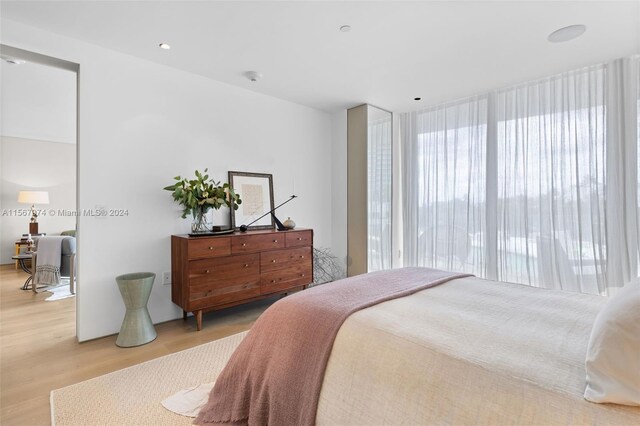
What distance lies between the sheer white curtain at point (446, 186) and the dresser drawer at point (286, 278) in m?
1.56

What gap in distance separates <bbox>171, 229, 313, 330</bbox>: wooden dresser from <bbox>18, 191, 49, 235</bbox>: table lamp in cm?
451

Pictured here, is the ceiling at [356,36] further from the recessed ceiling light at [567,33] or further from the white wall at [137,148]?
the white wall at [137,148]

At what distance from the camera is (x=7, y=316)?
124 inches

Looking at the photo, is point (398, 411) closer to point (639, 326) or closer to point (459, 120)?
point (639, 326)

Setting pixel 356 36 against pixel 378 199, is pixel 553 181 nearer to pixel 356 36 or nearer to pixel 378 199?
pixel 378 199

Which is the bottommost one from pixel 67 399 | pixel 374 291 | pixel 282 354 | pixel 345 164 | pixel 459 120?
pixel 67 399

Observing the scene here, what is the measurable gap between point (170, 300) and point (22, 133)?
16.7ft

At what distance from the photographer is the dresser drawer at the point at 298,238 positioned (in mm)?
3477

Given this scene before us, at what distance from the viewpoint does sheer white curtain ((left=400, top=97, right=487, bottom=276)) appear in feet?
12.1

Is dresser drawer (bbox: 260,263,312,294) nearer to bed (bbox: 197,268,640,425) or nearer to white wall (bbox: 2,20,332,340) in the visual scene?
white wall (bbox: 2,20,332,340)

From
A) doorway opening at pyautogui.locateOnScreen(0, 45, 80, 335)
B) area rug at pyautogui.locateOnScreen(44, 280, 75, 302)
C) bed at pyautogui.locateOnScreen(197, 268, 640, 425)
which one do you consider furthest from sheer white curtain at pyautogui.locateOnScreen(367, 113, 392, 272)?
doorway opening at pyautogui.locateOnScreen(0, 45, 80, 335)

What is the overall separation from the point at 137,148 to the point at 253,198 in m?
1.29

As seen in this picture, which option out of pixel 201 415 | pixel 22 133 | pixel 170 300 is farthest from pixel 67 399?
pixel 22 133

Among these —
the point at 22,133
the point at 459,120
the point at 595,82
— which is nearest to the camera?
the point at 595,82
